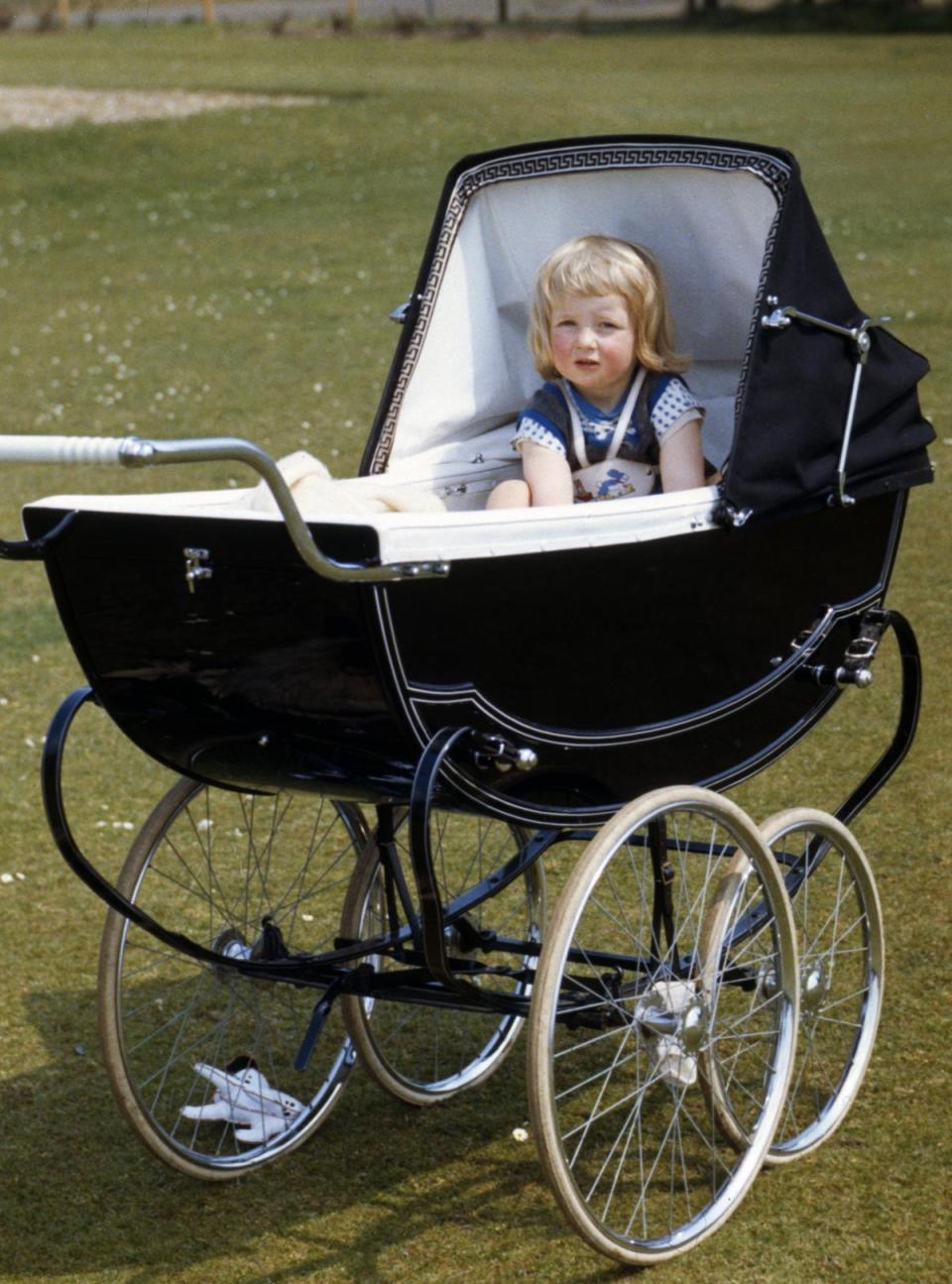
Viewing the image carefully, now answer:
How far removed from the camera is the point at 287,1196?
3.55 metres

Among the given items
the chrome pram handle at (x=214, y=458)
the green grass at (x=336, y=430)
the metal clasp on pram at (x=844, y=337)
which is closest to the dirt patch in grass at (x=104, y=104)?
the green grass at (x=336, y=430)

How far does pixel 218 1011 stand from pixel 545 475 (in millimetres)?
1456

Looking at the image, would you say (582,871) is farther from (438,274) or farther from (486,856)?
(486,856)

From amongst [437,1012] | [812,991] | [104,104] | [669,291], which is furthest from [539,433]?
[104,104]

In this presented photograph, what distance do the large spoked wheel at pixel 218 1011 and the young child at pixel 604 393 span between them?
32.8 inches

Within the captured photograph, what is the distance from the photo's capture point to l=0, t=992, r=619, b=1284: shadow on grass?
3.33 meters

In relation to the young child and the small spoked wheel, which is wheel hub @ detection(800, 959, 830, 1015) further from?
the young child

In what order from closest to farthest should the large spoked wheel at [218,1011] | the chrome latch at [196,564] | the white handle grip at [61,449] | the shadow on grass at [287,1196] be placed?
1. the white handle grip at [61,449]
2. the chrome latch at [196,564]
3. the shadow on grass at [287,1196]
4. the large spoked wheel at [218,1011]

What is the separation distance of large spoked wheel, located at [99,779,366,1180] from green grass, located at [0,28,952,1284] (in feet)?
0.33

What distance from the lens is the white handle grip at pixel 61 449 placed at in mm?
2406

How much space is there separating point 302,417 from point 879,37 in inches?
1077

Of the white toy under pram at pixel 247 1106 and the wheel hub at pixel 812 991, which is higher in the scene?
the wheel hub at pixel 812 991

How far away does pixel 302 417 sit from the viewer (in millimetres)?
10664

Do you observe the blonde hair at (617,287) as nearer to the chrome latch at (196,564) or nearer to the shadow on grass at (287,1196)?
the chrome latch at (196,564)
